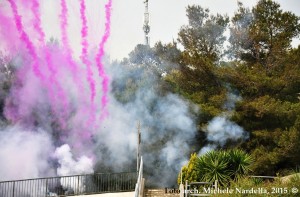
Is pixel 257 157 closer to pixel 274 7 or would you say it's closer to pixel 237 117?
pixel 237 117

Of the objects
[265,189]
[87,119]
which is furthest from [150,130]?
[265,189]

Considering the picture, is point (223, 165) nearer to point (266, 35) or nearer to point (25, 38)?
point (266, 35)

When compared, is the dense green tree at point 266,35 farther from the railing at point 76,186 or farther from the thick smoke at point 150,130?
the railing at point 76,186

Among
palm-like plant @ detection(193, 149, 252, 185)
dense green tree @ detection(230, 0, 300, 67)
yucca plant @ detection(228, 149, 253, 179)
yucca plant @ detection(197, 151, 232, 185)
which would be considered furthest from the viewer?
dense green tree @ detection(230, 0, 300, 67)

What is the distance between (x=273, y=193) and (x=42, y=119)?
24.0 m

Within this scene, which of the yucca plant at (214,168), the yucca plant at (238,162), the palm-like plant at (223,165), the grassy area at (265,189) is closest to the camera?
the grassy area at (265,189)

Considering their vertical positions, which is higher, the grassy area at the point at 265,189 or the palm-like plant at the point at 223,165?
the palm-like plant at the point at 223,165

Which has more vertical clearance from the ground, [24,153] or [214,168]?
[24,153]

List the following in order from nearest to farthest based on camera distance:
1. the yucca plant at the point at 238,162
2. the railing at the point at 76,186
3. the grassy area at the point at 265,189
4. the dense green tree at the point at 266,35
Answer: the grassy area at the point at 265,189, the yucca plant at the point at 238,162, the railing at the point at 76,186, the dense green tree at the point at 266,35

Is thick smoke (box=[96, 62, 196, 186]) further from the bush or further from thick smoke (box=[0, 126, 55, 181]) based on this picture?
the bush

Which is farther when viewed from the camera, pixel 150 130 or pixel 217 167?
pixel 150 130

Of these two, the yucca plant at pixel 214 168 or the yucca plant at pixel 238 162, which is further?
the yucca plant at pixel 238 162

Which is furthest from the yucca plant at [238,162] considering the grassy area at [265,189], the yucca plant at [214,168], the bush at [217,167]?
the grassy area at [265,189]

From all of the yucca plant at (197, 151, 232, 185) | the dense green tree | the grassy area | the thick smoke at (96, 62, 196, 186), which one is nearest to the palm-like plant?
the yucca plant at (197, 151, 232, 185)
